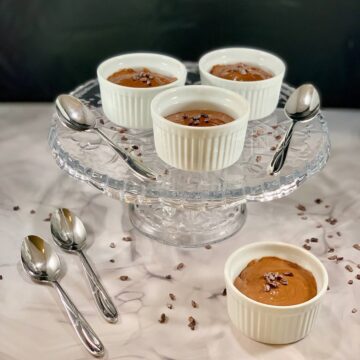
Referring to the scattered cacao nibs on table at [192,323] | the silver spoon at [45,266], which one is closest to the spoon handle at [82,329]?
the silver spoon at [45,266]

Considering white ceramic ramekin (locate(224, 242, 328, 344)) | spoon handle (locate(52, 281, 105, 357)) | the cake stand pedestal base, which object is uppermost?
white ceramic ramekin (locate(224, 242, 328, 344))

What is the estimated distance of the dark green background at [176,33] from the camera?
1.10m

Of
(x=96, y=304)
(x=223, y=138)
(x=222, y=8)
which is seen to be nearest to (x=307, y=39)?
(x=222, y=8)

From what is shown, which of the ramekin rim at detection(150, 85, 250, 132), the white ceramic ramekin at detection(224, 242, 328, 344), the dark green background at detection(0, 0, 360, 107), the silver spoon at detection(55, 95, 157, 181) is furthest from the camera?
the dark green background at detection(0, 0, 360, 107)

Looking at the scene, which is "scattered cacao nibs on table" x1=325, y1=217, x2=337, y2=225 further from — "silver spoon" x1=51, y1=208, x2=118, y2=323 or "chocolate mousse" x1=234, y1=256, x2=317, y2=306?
"silver spoon" x1=51, y1=208, x2=118, y2=323

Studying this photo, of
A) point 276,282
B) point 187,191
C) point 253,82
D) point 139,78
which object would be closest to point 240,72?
point 253,82

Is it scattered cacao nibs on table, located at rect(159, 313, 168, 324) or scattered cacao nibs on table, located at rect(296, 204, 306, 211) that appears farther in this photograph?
scattered cacao nibs on table, located at rect(296, 204, 306, 211)

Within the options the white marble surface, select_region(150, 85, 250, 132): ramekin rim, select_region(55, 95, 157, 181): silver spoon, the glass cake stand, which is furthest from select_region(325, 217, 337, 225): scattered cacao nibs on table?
select_region(55, 95, 157, 181): silver spoon

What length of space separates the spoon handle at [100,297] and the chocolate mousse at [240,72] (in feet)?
1.13

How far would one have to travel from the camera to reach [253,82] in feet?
3.01

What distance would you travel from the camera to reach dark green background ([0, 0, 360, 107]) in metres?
1.10

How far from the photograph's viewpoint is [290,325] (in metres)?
0.70

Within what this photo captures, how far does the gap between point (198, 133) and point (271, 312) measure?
0.77 ft

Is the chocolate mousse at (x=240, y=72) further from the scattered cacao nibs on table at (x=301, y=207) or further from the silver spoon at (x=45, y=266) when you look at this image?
the silver spoon at (x=45, y=266)
